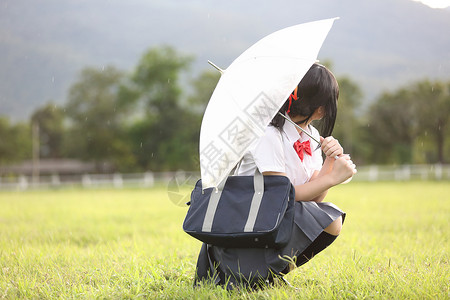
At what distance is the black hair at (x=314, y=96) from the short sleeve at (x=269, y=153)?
12 centimetres

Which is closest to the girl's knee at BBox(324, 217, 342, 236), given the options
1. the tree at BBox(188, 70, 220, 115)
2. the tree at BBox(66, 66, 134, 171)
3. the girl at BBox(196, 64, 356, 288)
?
the girl at BBox(196, 64, 356, 288)

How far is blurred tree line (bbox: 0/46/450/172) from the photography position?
36744 mm

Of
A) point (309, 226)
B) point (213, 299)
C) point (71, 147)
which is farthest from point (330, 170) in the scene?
point (71, 147)

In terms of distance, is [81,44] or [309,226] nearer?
[309,226]

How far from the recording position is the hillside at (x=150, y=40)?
339 ft

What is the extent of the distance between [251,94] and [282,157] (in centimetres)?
34

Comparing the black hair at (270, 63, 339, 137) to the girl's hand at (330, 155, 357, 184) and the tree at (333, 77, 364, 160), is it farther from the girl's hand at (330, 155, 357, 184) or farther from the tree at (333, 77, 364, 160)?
the tree at (333, 77, 364, 160)

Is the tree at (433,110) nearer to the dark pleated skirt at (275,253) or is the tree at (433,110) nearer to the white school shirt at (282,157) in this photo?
the white school shirt at (282,157)

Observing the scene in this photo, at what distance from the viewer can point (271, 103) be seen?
2.27m

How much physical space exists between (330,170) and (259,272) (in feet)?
2.03

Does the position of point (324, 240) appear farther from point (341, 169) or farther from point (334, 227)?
point (341, 169)

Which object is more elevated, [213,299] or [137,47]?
[137,47]

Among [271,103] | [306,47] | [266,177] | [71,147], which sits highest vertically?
[306,47]

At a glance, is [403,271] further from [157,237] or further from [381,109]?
[381,109]
